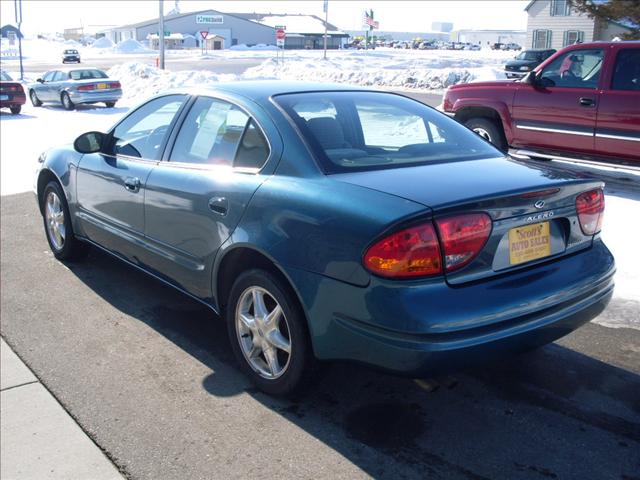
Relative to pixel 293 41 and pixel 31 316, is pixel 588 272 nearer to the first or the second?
pixel 31 316

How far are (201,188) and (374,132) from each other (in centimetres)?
121

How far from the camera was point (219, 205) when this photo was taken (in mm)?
3848

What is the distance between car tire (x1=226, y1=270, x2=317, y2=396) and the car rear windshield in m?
0.68

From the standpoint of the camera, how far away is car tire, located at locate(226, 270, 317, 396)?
3434 mm

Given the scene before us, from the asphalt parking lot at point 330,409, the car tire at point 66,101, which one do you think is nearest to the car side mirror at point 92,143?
the asphalt parking lot at point 330,409

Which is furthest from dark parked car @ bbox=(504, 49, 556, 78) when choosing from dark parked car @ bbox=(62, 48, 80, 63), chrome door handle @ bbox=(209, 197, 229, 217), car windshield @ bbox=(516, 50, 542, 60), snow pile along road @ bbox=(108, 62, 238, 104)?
dark parked car @ bbox=(62, 48, 80, 63)

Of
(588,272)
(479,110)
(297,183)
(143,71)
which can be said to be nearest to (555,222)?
(588,272)

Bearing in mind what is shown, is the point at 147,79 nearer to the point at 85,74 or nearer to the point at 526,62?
the point at 85,74

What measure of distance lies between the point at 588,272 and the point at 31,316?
376cm

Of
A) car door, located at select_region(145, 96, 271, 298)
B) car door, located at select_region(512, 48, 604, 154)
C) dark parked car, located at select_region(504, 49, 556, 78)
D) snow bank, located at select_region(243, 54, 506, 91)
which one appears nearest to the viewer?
car door, located at select_region(145, 96, 271, 298)

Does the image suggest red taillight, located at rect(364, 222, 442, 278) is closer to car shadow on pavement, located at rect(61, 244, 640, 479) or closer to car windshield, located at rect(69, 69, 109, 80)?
car shadow on pavement, located at rect(61, 244, 640, 479)

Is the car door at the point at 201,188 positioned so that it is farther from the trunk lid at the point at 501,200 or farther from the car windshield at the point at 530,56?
the car windshield at the point at 530,56

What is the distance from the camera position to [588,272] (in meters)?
3.52

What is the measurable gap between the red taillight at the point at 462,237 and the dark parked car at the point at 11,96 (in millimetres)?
21663
